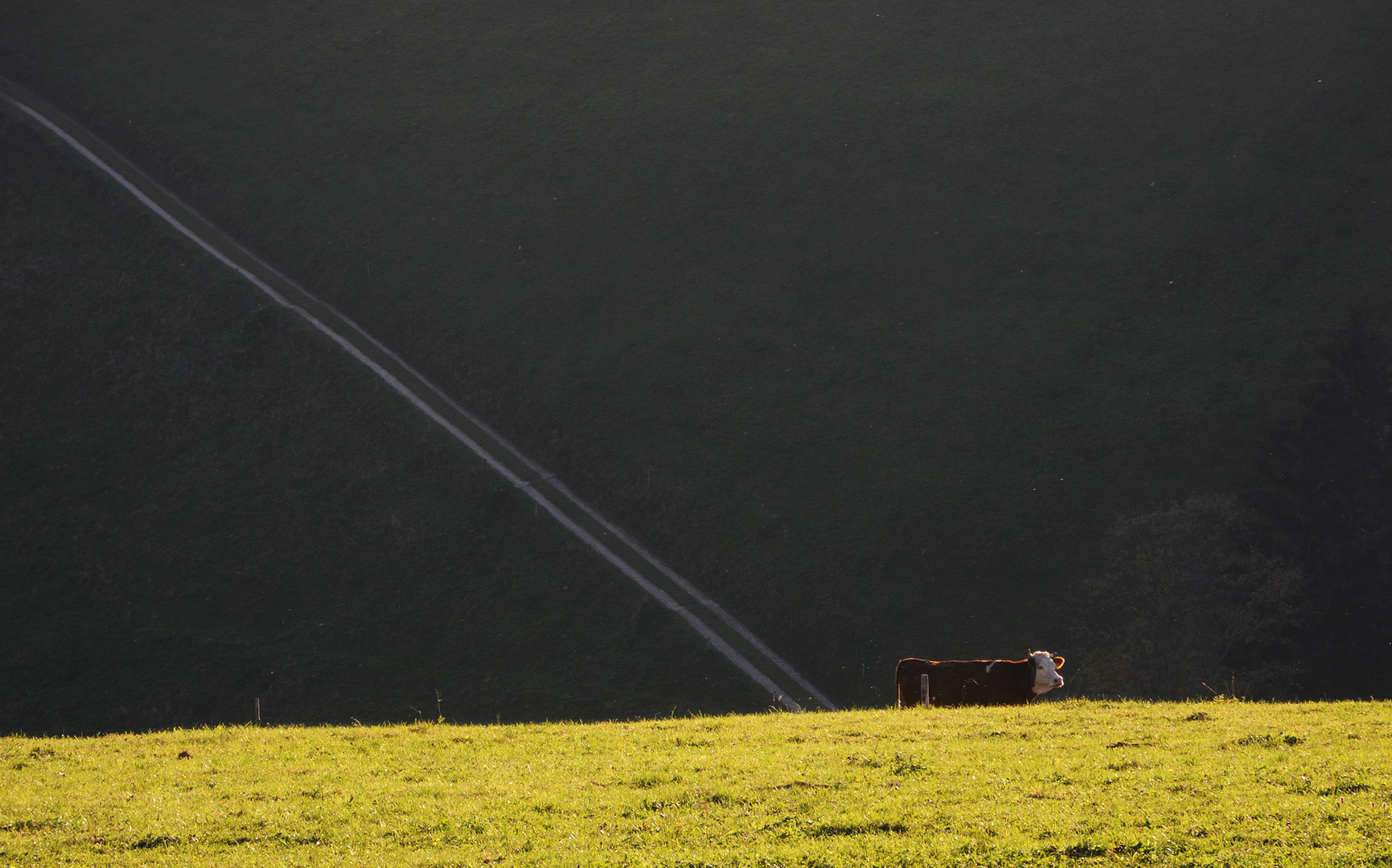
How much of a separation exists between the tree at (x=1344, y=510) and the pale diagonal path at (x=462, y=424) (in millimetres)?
14743

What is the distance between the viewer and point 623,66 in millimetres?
62281

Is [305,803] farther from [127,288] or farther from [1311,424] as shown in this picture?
[127,288]

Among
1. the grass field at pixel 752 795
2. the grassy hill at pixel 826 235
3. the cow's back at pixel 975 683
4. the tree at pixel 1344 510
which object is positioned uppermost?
the grassy hill at pixel 826 235

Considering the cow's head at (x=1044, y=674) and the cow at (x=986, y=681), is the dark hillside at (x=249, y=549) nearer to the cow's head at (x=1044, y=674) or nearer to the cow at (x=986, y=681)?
the cow at (x=986, y=681)

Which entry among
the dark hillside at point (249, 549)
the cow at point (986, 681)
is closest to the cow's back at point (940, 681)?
the cow at point (986, 681)

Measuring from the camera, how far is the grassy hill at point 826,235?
37219 millimetres

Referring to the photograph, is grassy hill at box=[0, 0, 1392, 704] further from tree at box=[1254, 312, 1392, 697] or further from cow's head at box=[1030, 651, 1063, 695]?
cow's head at box=[1030, 651, 1063, 695]

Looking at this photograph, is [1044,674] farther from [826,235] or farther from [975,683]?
[826,235]

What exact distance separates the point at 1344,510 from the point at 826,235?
24.4 m

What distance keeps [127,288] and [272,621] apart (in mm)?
22526

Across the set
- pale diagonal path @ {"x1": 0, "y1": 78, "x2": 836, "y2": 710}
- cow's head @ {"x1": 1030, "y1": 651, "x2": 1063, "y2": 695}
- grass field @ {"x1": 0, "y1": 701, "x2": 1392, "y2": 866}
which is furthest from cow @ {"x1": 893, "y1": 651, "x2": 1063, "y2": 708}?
pale diagonal path @ {"x1": 0, "y1": 78, "x2": 836, "y2": 710}

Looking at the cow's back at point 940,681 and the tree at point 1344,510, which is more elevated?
the tree at point 1344,510

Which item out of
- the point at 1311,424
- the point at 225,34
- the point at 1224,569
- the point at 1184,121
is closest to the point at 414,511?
the point at 1224,569

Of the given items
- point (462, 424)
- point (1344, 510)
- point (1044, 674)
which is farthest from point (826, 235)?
point (1044, 674)
